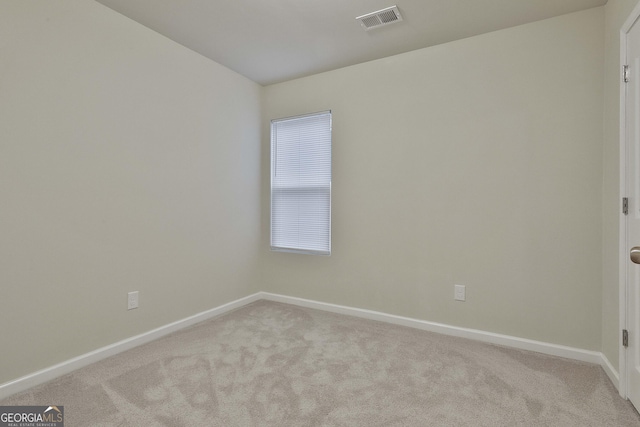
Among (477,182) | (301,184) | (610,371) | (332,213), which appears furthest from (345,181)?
(610,371)

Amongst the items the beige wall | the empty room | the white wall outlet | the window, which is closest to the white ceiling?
the empty room

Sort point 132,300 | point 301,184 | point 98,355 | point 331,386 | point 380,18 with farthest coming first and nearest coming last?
point 301,184 → point 132,300 → point 380,18 → point 98,355 → point 331,386

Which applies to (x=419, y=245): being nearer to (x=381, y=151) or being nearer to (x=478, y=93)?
(x=381, y=151)

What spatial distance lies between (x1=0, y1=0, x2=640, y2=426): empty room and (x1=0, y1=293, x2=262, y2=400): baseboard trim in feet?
0.05

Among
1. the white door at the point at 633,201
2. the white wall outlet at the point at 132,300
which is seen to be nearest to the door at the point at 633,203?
the white door at the point at 633,201

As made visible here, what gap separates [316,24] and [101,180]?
204cm

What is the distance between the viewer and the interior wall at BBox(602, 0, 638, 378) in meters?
1.99

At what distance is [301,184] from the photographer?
11.6 feet

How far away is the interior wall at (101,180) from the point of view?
1.94m

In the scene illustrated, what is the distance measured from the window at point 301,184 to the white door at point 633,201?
7.39 ft

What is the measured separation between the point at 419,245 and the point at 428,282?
0.35m

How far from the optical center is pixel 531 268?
250 cm

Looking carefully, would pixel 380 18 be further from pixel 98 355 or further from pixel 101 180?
pixel 98 355

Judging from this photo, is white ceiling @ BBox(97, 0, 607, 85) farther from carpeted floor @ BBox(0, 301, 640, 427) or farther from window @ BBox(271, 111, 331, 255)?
carpeted floor @ BBox(0, 301, 640, 427)
